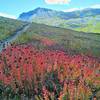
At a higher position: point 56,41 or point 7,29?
point 56,41

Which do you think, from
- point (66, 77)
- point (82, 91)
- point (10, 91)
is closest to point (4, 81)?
point (10, 91)

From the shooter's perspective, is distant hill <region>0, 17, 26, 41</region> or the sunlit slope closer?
the sunlit slope

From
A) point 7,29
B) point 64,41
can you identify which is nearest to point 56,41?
point 64,41

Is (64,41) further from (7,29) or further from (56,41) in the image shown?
(7,29)

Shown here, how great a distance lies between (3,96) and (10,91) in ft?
1.63

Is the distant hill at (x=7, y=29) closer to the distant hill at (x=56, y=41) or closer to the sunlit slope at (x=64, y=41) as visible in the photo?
the distant hill at (x=56, y=41)

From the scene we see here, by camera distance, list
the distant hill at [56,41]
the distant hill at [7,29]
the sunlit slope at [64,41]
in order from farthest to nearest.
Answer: the distant hill at [7,29], the sunlit slope at [64,41], the distant hill at [56,41]

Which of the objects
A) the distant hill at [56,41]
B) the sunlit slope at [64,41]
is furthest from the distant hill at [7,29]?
the sunlit slope at [64,41]

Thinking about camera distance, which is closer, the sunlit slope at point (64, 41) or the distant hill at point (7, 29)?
the sunlit slope at point (64, 41)

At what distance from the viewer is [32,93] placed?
51.9 ft

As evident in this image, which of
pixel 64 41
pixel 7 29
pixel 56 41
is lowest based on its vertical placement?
pixel 64 41

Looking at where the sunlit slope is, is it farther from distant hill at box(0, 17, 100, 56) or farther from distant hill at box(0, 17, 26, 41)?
distant hill at box(0, 17, 26, 41)

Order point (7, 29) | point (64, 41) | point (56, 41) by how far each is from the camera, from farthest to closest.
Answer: point (7, 29), point (64, 41), point (56, 41)

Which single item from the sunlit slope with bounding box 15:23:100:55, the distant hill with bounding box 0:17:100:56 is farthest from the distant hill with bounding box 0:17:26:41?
the sunlit slope with bounding box 15:23:100:55
